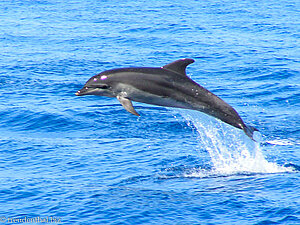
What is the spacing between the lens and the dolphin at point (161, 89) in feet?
34.3

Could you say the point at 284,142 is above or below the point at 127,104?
below

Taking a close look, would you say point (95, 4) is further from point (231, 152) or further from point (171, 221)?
point (171, 221)

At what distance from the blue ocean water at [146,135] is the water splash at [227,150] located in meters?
0.04

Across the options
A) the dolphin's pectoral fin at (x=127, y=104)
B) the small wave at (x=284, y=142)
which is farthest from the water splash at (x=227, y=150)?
the dolphin's pectoral fin at (x=127, y=104)

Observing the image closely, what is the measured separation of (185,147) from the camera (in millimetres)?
13758

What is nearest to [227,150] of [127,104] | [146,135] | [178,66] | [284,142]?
[284,142]

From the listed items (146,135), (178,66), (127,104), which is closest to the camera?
(127,104)

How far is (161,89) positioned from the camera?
10469 mm

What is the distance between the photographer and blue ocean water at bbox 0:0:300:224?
10016 mm

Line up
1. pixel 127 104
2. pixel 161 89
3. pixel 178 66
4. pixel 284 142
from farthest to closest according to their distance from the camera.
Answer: pixel 284 142 → pixel 178 66 → pixel 161 89 → pixel 127 104

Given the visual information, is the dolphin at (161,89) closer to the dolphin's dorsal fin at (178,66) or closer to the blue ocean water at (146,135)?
the dolphin's dorsal fin at (178,66)

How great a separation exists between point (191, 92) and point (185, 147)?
3.42 m

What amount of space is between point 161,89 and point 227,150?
12.8 ft

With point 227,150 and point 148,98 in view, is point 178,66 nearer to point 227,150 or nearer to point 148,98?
point 148,98
